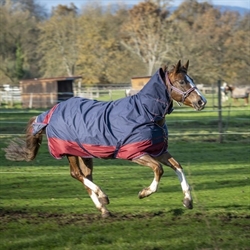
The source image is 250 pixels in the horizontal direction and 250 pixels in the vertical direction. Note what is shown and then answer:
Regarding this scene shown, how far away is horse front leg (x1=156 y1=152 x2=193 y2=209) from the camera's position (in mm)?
8367

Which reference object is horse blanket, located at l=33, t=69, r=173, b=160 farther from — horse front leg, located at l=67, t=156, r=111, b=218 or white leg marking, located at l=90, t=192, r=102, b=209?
white leg marking, located at l=90, t=192, r=102, b=209

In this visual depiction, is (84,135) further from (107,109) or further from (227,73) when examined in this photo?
(227,73)

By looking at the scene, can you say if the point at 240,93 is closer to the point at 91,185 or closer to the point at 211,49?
the point at 211,49

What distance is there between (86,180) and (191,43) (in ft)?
170

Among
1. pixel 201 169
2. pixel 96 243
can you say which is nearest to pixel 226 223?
pixel 96 243

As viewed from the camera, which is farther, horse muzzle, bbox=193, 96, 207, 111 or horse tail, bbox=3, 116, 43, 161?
horse tail, bbox=3, 116, 43, 161

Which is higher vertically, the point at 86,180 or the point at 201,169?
the point at 86,180

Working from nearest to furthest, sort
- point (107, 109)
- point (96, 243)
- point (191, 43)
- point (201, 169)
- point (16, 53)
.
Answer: point (96, 243) < point (107, 109) < point (201, 169) < point (191, 43) < point (16, 53)

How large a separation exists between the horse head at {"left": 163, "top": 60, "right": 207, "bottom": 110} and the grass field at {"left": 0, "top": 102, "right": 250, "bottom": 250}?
138cm

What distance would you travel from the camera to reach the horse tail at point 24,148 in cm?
995

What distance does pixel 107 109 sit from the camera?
28.4ft

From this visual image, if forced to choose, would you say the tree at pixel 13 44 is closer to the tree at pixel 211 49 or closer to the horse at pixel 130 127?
the tree at pixel 211 49

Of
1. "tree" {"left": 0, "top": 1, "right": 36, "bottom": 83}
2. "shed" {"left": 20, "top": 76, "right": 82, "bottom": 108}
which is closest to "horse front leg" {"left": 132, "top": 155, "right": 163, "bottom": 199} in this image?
"shed" {"left": 20, "top": 76, "right": 82, "bottom": 108}

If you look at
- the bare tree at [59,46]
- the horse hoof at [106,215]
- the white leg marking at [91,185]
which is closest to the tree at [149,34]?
the bare tree at [59,46]
